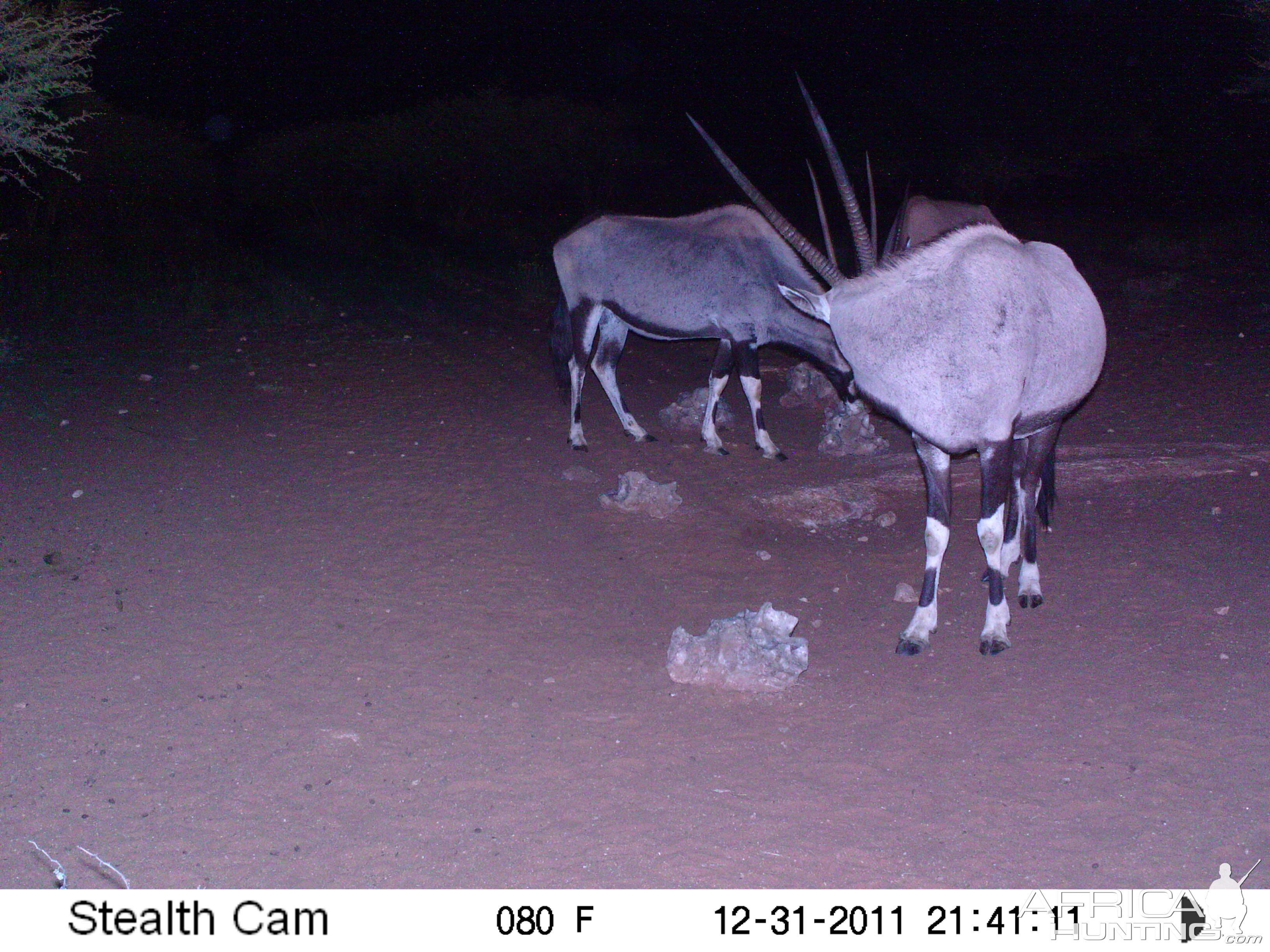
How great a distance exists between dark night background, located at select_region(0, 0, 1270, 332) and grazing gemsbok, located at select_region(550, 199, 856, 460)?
4262 millimetres

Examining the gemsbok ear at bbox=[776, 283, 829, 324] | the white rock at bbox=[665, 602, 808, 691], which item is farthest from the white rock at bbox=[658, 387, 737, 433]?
the white rock at bbox=[665, 602, 808, 691]

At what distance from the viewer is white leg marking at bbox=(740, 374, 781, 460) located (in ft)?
27.1

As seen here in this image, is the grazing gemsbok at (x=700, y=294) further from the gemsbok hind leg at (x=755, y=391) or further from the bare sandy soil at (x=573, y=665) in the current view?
the bare sandy soil at (x=573, y=665)

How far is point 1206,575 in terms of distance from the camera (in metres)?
5.81

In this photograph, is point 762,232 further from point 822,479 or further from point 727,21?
point 727,21

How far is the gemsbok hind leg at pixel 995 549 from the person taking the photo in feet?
16.8

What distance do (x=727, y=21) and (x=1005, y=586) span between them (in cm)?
2848

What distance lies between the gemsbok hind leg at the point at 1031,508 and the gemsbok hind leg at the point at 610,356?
12.1ft

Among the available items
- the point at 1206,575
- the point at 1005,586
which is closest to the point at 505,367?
the point at 1005,586

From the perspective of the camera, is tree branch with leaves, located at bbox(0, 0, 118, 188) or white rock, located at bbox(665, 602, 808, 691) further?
tree branch with leaves, located at bbox(0, 0, 118, 188)

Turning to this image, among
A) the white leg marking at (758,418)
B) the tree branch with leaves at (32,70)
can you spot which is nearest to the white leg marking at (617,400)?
the white leg marking at (758,418)

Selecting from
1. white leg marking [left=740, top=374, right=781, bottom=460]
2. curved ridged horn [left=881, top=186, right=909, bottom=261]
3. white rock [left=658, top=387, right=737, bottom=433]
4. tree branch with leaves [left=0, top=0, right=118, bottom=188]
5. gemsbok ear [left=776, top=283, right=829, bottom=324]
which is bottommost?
white rock [left=658, top=387, right=737, bottom=433]

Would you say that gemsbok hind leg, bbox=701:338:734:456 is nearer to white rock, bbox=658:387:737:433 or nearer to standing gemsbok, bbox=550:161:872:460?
standing gemsbok, bbox=550:161:872:460

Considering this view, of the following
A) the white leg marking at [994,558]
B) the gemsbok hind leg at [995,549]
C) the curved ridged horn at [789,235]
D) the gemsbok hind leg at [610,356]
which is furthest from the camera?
the gemsbok hind leg at [610,356]
